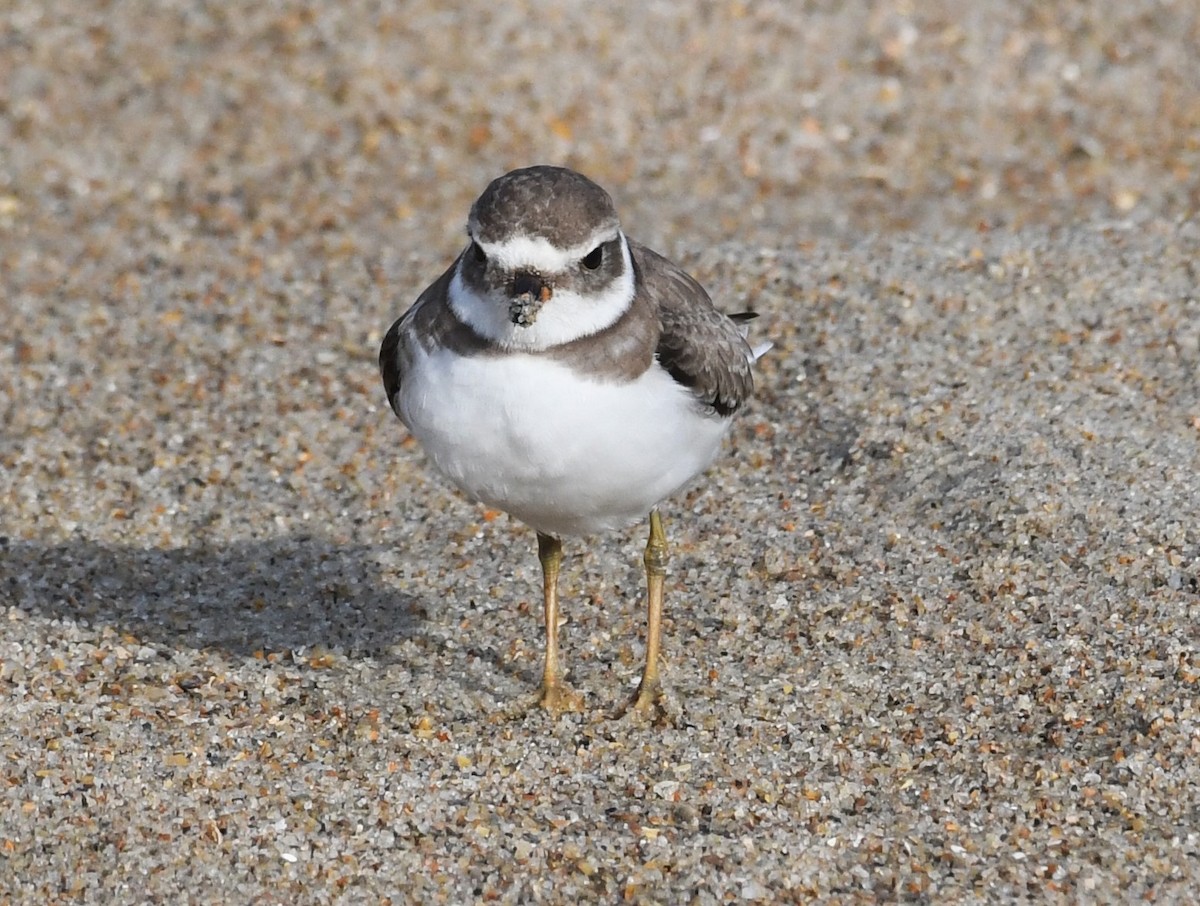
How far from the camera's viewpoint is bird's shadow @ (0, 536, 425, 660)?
545 cm

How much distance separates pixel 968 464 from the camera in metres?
5.97

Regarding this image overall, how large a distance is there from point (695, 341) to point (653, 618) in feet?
3.16

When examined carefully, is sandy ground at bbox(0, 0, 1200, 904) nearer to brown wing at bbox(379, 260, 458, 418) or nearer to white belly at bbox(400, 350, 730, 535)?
white belly at bbox(400, 350, 730, 535)

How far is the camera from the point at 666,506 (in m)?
6.16

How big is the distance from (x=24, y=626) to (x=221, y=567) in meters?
0.77

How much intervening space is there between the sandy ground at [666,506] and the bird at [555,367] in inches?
34.5

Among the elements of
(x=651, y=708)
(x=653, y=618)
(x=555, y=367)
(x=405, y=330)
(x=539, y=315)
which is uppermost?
(x=539, y=315)

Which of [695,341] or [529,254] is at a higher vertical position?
[529,254]

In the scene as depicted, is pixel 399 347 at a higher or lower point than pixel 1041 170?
higher

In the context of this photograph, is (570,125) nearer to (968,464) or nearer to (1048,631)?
(968,464)

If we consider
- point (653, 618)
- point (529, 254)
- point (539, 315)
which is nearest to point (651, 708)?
point (653, 618)

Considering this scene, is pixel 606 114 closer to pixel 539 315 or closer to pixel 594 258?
pixel 594 258

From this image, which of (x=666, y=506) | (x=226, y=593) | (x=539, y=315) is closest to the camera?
(x=539, y=315)

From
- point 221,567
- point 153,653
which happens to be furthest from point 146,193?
point 153,653
